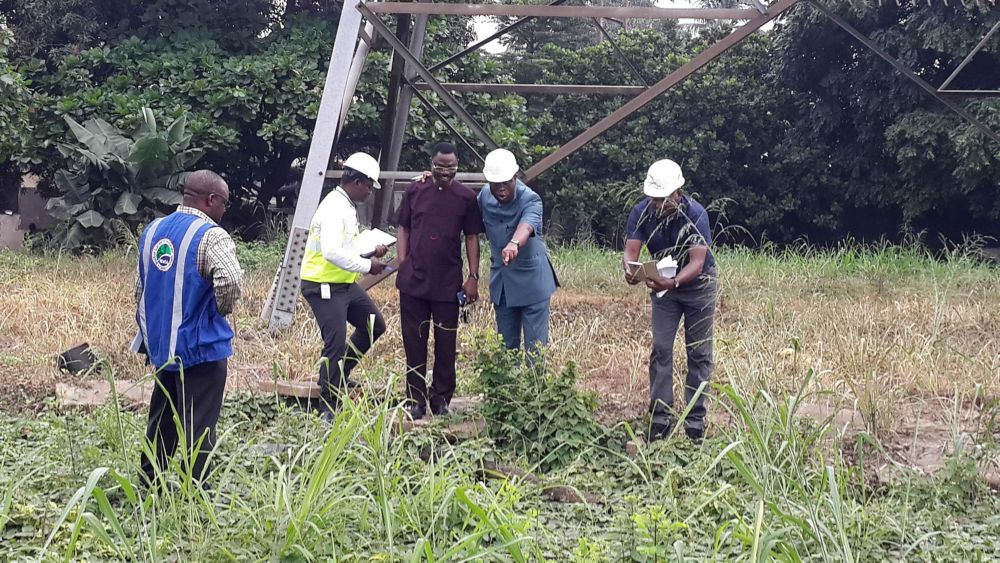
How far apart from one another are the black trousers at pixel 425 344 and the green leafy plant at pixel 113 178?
880 centimetres

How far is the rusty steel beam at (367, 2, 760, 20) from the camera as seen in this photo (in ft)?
26.8

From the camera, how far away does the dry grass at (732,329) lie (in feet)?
22.4

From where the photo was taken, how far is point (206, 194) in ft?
15.8

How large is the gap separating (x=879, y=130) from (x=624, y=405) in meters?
12.9

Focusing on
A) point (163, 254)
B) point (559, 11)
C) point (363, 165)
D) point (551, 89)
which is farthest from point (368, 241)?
point (551, 89)

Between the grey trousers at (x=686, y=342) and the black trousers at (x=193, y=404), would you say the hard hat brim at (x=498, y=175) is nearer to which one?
the grey trousers at (x=686, y=342)

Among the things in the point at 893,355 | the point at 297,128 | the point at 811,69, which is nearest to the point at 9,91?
the point at 297,128

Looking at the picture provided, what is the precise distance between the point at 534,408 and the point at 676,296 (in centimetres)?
106

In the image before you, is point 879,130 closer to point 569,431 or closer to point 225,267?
point 569,431

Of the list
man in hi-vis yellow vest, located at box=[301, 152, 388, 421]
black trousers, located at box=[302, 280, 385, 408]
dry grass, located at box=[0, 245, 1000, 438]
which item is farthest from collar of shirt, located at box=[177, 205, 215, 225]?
black trousers, located at box=[302, 280, 385, 408]

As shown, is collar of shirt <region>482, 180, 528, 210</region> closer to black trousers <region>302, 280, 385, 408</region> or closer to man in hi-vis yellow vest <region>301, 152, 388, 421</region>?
man in hi-vis yellow vest <region>301, 152, 388, 421</region>

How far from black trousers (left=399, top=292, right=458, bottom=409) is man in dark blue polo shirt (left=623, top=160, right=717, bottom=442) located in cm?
114

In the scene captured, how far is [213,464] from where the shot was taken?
5.41 m

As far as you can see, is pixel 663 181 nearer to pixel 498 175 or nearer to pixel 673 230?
pixel 673 230
